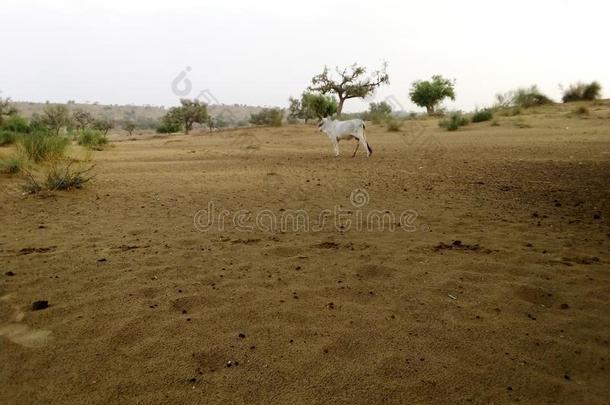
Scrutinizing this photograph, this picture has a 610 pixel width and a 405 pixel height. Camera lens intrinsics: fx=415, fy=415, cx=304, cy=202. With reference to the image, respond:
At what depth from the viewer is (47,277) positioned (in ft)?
11.2

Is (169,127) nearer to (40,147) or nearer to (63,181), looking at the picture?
(40,147)

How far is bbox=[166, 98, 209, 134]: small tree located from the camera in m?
36.2

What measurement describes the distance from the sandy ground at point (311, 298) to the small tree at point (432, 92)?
30308 mm

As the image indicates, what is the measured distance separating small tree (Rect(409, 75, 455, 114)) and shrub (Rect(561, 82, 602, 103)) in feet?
29.5

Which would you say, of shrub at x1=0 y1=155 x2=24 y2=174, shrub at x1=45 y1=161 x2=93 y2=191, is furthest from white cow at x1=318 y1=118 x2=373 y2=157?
shrub at x1=0 y1=155 x2=24 y2=174

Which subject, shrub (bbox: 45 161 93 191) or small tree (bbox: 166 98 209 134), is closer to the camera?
shrub (bbox: 45 161 93 191)

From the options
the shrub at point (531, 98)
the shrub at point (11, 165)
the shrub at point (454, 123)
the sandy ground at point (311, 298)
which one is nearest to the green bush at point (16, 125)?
the shrub at point (11, 165)

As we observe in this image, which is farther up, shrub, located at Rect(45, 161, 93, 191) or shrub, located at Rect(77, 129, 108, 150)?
shrub, located at Rect(77, 129, 108, 150)

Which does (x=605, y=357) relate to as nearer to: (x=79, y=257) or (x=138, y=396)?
(x=138, y=396)

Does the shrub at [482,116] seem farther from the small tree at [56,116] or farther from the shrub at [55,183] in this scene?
the small tree at [56,116]

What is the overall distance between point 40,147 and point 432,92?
31335 millimetres

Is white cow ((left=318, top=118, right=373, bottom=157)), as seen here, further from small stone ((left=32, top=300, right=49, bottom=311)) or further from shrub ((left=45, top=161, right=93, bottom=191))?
small stone ((left=32, top=300, right=49, bottom=311))

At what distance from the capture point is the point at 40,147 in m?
9.21

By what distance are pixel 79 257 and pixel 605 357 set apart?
160 inches
